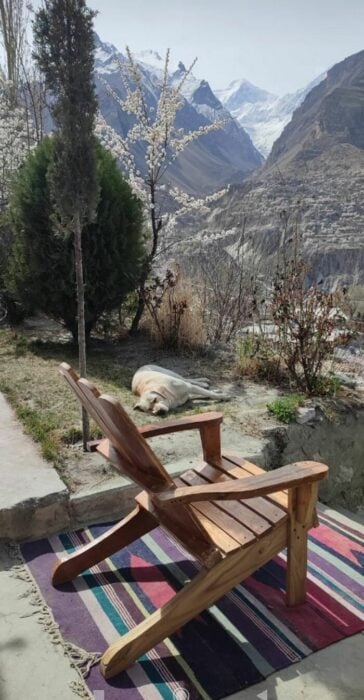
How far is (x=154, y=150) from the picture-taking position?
733 centimetres

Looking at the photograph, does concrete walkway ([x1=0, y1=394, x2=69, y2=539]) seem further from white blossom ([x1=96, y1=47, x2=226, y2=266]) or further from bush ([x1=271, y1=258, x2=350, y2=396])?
white blossom ([x1=96, y1=47, x2=226, y2=266])

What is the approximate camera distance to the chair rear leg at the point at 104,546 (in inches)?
98.0

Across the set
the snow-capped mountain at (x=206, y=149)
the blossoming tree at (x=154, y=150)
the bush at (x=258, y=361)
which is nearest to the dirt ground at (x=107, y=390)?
the bush at (x=258, y=361)

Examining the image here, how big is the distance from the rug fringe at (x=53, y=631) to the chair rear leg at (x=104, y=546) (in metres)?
0.12

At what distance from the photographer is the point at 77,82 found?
3123 mm

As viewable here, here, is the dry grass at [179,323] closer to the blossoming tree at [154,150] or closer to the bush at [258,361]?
the blossoming tree at [154,150]

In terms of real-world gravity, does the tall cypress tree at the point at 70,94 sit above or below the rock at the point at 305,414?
above

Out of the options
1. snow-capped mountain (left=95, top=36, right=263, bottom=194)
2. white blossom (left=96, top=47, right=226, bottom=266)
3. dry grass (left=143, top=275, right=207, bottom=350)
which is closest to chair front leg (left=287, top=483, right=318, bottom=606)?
dry grass (left=143, top=275, right=207, bottom=350)

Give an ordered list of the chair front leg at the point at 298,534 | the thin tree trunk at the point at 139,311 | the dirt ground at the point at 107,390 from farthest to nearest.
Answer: the thin tree trunk at the point at 139,311 < the dirt ground at the point at 107,390 < the chair front leg at the point at 298,534

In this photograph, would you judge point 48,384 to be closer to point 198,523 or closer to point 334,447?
point 334,447

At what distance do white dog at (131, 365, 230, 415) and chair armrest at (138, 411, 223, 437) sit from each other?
1748mm

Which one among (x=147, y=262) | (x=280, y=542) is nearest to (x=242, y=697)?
(x=280, y=542)

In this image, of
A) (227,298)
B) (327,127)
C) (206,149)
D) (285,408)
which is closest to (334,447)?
(285,408)

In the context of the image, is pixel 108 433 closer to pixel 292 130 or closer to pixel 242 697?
pixel 242 697
